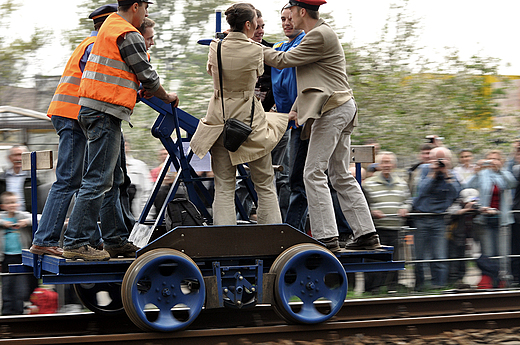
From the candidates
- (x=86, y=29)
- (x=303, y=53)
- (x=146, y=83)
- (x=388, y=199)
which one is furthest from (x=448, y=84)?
(x=146, y=83)

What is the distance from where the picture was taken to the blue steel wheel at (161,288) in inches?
165

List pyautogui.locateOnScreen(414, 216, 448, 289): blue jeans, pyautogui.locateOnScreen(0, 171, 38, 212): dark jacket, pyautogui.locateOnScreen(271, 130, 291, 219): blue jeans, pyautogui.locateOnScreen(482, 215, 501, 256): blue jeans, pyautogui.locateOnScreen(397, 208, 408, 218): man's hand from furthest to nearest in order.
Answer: pyautogui.locateOnScreen(482, 215, 501, 256): blue jeans < pyautogui.locateOnScreen(414, 216, 448, 289): blue jeans < pyautogui.locateOnScreen(397, 208, 408, 218): man's hand < pyautogui.locateOnScreen(0, 171, 38, 212): dark jacket < pyautogui.locateOnScreen(271, 130, 291, 219): blue jeans

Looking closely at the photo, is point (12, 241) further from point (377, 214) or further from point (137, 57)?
point (377, 214)

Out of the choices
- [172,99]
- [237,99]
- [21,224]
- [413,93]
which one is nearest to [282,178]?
[237,99]

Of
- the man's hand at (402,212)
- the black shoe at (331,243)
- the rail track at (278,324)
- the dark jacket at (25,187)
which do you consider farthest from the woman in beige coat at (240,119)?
the dark jacket at (25,187)

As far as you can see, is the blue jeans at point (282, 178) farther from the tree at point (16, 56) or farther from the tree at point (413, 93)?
the tree at point (16, 56)

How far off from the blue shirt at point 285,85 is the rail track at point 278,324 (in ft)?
6.10

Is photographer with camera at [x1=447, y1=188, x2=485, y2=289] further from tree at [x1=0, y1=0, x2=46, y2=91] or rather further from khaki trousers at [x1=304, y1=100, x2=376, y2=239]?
tree at [x1=0, y1=0, x2=46, y2=91]

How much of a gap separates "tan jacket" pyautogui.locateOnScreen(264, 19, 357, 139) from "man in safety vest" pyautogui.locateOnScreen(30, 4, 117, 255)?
1522 millimetres

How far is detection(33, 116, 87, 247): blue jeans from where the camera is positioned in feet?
15.4

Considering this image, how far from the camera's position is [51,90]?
1409cm

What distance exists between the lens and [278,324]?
17.1ft

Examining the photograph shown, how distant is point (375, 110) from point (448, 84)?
1.91 meters

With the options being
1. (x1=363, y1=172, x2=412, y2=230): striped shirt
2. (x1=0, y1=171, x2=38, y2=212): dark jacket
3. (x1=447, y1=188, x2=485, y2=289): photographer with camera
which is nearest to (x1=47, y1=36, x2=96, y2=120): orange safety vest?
(x1=0, y1=171, x2=38, y2=212): dark jacket
